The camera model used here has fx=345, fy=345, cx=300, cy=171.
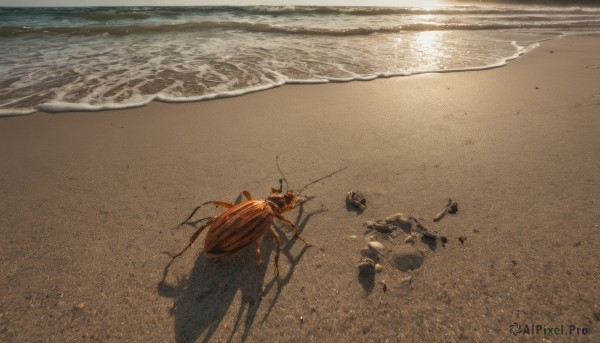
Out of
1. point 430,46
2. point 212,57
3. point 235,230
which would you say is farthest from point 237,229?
point 430,46

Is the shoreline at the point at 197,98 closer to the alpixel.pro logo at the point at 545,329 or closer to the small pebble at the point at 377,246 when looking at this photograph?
the small pebble at the point at 377,246

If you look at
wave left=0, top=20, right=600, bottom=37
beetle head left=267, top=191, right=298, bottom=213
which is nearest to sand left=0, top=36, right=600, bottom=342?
beetle head left=267, top=191, right=298, bottom=213

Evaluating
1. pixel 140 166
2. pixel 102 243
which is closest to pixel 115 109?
pixel 140 166

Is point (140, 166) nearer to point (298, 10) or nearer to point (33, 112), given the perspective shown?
→ point (33, 112)

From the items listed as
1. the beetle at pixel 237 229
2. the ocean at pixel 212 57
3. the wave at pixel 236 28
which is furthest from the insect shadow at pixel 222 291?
the wave at pixel 236 28

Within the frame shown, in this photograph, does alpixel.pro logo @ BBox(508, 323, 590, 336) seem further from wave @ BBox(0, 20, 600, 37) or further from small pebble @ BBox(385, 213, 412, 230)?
wave @ BBox(0, 20, 600, 37)

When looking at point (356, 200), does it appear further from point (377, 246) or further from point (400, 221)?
point (377, 246)
